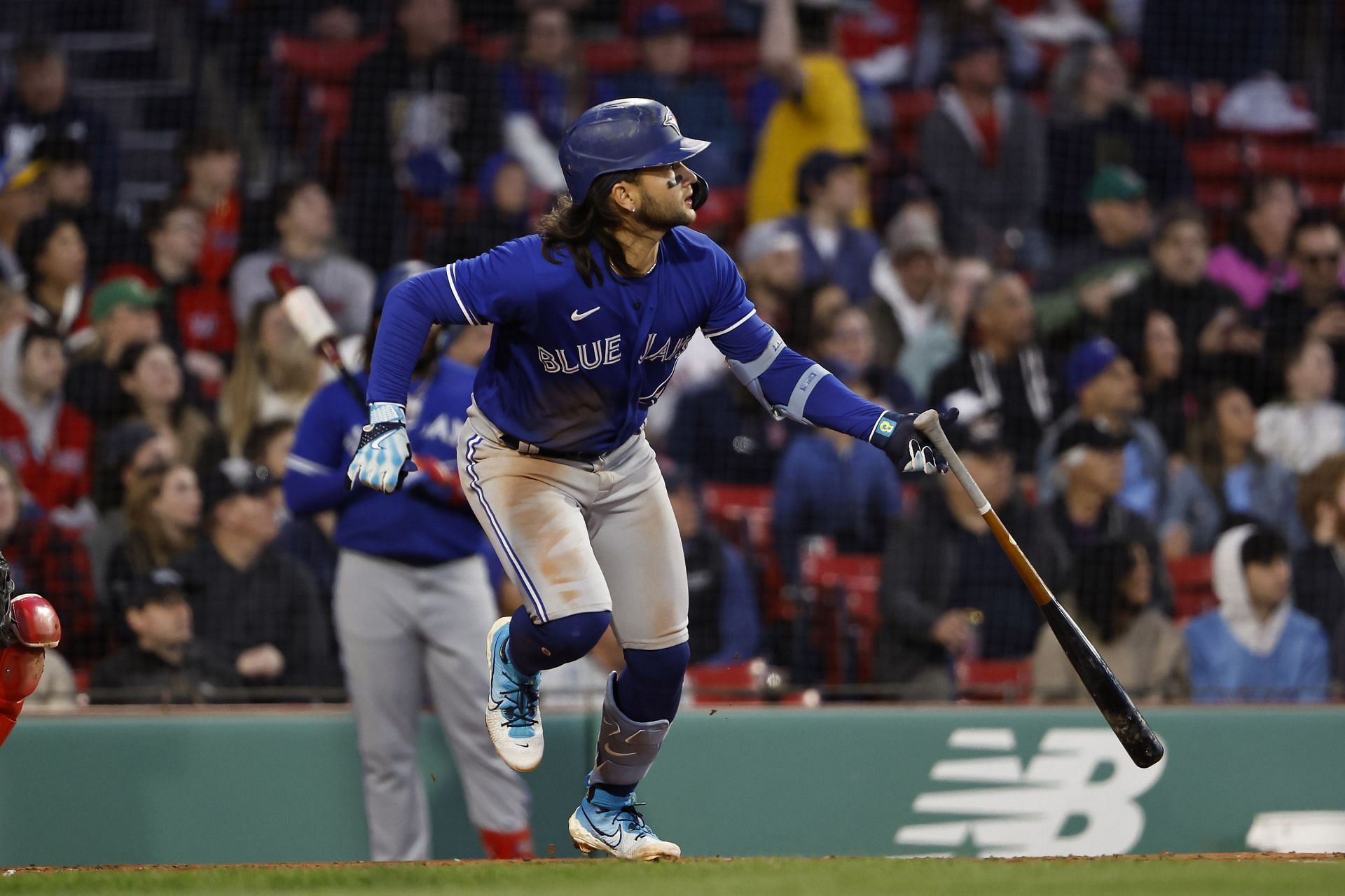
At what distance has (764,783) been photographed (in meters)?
6.59

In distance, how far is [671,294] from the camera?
4.77 metres

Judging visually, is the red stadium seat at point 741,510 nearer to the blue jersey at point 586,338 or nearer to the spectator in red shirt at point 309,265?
the spectator in red shirt at point 309,265

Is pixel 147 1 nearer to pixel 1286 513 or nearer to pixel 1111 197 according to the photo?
pixel 1111 197

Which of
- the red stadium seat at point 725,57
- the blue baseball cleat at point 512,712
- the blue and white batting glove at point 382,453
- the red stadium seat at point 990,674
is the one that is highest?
the red stadium seat at point 725,57

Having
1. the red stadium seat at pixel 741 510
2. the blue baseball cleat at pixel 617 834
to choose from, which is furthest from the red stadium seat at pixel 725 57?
the blue baseball cleat at pixel 617 834

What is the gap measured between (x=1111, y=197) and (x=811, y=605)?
358 centimetres

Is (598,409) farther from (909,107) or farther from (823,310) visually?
(909,107)

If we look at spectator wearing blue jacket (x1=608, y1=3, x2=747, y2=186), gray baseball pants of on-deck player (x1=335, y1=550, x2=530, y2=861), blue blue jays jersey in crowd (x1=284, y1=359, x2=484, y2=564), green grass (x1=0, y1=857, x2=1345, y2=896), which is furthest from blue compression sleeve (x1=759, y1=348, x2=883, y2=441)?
spectator wearing blue jacket (x1=608, y1=3, x2=747, y2=186)

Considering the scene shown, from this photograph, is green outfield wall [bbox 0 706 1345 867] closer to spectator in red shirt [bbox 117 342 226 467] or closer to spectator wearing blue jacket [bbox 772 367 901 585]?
spectator wearing blue jacket [bbox 772 367 901 585]

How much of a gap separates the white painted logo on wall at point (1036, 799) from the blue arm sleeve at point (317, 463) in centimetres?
Answer: 235

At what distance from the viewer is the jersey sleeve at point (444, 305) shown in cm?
460

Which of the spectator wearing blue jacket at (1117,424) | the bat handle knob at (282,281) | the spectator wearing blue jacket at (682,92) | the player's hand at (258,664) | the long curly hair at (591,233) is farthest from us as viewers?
the spectator wearing blue jacket at (682,92)

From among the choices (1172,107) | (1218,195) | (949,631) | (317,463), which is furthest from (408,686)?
(1172,107)

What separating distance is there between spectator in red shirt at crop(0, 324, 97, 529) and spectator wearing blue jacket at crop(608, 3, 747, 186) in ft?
12.4
